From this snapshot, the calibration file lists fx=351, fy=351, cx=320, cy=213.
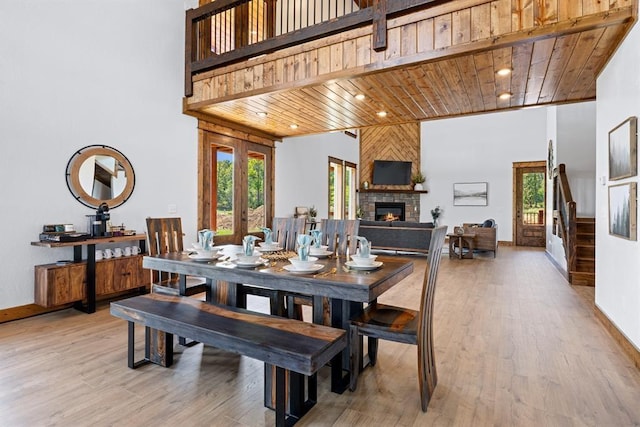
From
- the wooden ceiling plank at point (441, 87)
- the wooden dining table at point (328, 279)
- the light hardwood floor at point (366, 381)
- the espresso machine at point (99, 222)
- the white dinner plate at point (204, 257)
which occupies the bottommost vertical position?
the light hardwood floor at point (366, 381)

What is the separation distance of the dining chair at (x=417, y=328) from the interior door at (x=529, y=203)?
31.1 feet

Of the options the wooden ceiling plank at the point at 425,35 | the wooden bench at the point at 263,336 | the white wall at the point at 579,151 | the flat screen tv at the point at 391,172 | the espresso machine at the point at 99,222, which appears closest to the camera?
the wooden bench at the point at 263,336

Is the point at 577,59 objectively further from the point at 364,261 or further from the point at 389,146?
the point at 389,146

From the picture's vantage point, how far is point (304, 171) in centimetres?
820

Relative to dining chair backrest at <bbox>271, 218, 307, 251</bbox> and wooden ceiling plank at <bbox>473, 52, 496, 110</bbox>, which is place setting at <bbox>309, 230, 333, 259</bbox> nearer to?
dining chair backrest at <bbox>271, 218, 307, 251</bbox>

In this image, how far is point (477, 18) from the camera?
302 cm

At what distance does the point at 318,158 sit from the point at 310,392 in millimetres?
7199

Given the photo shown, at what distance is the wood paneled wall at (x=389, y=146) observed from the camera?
1153cm

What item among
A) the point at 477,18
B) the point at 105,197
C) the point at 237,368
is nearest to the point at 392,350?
the point at 237,368

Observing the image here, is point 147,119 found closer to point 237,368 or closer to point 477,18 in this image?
point 237,368

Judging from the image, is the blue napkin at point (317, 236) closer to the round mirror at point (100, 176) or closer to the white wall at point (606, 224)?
the white wall at point (606, 224)

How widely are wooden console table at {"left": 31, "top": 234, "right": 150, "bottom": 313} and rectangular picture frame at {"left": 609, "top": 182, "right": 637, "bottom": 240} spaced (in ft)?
15.6

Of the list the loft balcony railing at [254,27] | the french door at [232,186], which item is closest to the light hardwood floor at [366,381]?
the french door at [232,186]

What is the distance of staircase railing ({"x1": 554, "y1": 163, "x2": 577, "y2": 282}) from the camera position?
5289 millimetres
